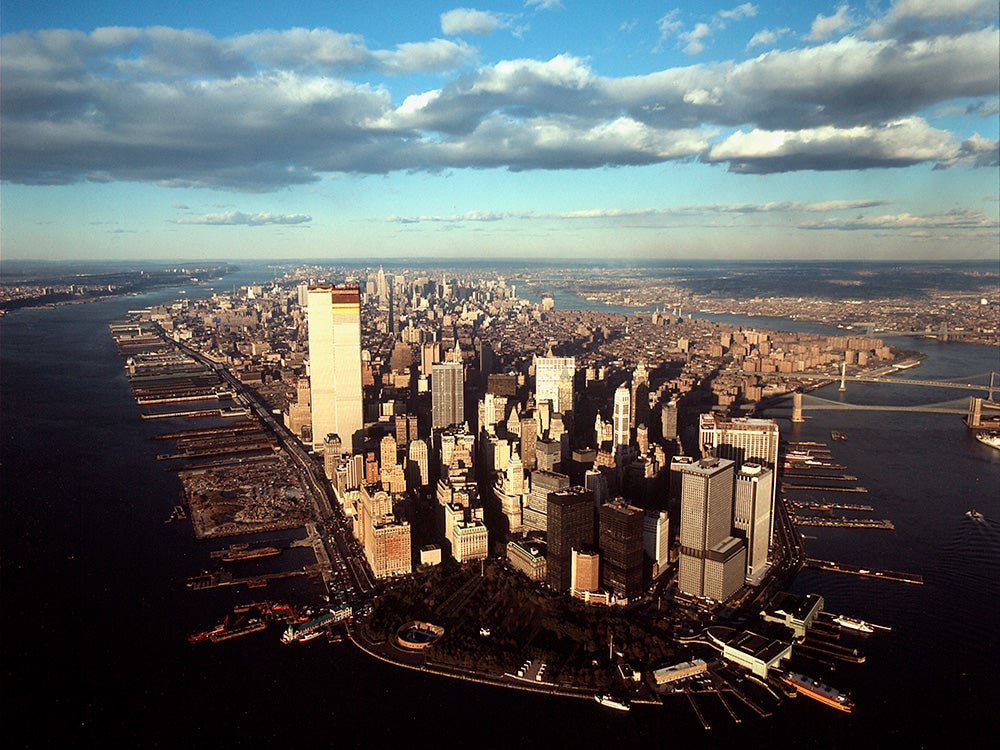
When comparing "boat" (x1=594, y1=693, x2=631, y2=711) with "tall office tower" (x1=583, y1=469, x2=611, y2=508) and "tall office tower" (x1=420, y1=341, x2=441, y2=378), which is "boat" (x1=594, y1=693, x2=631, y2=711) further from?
"tall office tower" (x1=420, y1=341, x2=441, y2=378)

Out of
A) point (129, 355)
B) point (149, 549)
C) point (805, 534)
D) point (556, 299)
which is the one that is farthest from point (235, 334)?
point (805, 534)

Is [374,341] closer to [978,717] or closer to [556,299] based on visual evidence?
[556,299]

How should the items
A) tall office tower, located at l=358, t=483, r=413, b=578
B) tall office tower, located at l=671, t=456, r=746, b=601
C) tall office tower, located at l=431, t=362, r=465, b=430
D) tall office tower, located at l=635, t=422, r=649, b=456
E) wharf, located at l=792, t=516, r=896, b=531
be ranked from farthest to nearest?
tall office tower, located at l=431, t=362, r=465, b=430 → tall office tower, located at l=635, t=422, r=649, b=456 → wharf, located at l=792, t=516, r=896, b=531 → tall office tower, located at l=358, t=483, r=413, b=578 → tall office tower, located at l=671, t=456, r=746, b=601

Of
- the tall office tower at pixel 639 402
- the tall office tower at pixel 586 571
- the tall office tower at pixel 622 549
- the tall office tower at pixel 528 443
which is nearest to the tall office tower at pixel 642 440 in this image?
the tall office tower at pixel 639 402

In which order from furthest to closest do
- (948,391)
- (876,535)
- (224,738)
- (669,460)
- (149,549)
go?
(948,391) → (669,460) → (876,535) → (149,549) → (224,738)

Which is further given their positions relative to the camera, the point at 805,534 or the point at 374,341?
the point at 374,341

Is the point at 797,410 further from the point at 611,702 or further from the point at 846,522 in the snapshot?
the point at 611,702

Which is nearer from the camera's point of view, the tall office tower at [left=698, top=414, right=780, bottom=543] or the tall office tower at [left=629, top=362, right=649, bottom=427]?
the tall office tower at [left=698, top=414, right=780, bottom=543]

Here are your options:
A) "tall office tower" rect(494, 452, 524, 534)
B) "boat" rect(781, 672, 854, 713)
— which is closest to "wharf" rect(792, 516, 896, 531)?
"tall office tower" rect(494, 452, 524, 534)
